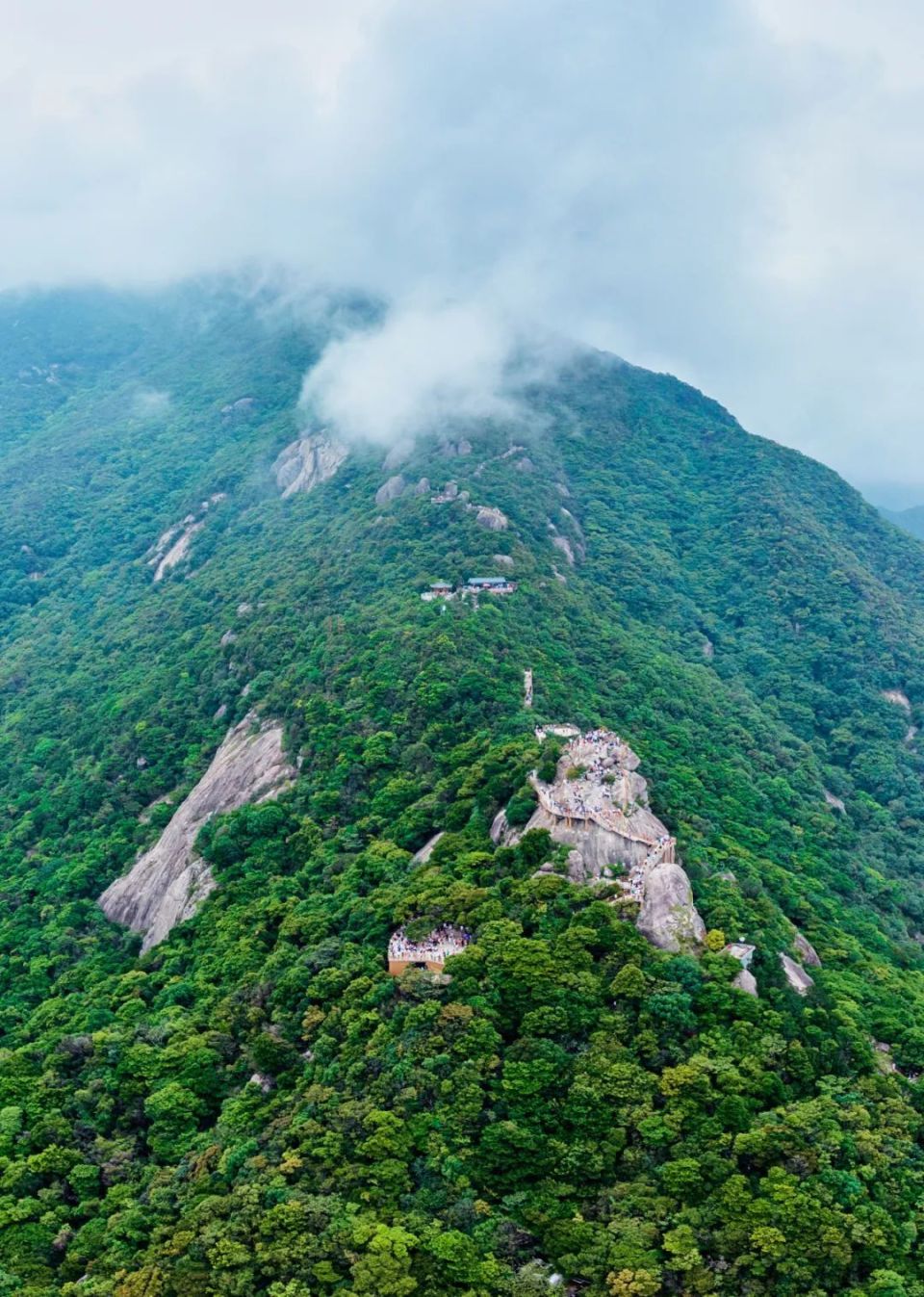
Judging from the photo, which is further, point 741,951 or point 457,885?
point 457,885

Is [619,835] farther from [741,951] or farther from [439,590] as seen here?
[439,590]

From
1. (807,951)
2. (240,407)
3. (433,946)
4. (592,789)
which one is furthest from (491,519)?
(240,407)

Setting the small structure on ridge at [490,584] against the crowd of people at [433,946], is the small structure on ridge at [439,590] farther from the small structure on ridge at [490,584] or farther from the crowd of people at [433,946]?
the crowd of people at [433,946]

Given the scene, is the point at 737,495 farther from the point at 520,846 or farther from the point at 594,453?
the point at 520,846

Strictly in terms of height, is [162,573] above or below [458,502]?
below

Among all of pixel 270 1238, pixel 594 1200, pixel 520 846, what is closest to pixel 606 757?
pixel 520 846

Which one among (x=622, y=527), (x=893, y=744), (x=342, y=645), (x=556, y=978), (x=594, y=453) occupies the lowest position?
(x=556, y=978)
